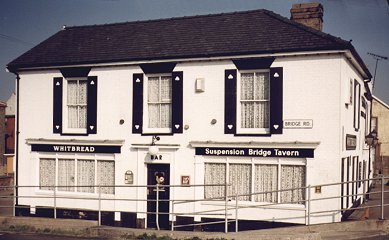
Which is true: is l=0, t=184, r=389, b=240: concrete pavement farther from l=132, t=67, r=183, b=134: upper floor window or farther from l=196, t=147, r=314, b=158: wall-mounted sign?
l=132, t=67, r=183, b=134: upper floor window

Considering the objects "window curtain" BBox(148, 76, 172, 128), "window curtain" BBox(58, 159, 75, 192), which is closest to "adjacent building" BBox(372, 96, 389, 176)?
"window curtain" BBox(148, 76, 172, 128)

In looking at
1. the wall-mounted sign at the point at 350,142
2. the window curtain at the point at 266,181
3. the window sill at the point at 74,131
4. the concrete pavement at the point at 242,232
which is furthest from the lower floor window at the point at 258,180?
the window sill at the point at 74,131

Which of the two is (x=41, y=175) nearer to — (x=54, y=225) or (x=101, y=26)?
(x=54, y=225)

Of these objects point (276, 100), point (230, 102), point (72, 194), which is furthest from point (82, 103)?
point (276, 100)

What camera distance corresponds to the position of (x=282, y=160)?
46.3ft

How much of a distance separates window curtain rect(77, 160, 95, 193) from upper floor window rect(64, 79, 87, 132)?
4.32 feet

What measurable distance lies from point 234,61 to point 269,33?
5.34ft

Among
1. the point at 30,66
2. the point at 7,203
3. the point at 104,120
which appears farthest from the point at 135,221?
the point at 7,203

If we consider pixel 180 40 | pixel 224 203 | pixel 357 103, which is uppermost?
pixel 180 40

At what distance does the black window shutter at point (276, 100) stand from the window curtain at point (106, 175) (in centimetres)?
627

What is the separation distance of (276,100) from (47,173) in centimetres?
961

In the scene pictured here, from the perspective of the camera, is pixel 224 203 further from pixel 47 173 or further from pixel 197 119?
pixel 47 173

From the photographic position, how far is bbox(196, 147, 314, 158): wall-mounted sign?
13766mm

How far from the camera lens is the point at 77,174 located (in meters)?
17.0
